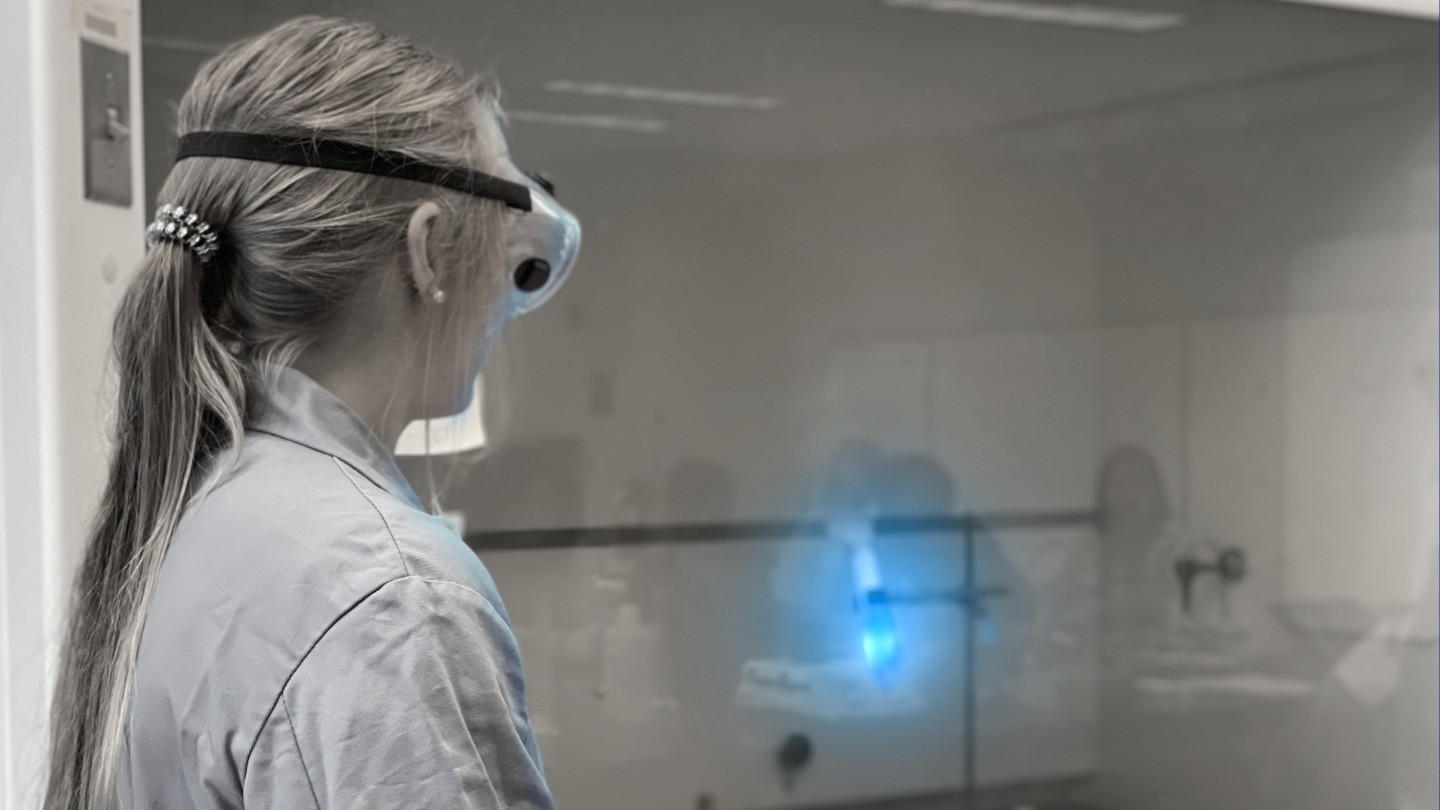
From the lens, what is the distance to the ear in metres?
0.75

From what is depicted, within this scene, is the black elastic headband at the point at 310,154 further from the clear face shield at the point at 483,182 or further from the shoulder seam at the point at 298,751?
the shoulder seam at the point at 298,751

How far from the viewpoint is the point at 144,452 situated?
73cm

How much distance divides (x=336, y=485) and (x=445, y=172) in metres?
0.20

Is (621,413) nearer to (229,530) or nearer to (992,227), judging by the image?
(992,227)

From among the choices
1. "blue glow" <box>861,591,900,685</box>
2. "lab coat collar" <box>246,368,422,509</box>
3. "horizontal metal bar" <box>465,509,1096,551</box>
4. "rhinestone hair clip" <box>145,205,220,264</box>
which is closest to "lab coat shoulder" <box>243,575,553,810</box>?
"lab coat collar" <box>246,368,422,509</box>

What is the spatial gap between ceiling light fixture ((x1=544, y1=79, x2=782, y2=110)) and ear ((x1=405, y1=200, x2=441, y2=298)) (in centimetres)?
74

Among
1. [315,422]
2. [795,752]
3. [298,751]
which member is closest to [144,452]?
[315,422]

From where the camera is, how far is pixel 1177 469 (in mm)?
1822

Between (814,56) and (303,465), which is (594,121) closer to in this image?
(814,56)

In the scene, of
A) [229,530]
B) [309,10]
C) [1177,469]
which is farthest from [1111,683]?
[229,530]

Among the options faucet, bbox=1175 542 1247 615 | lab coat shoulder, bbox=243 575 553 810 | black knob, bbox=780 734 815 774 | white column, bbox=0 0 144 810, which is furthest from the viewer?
faucet, bbox=1175 542 1247 615

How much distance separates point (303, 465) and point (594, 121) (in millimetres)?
869

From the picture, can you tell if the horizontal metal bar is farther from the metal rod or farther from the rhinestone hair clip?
the rhinestone hair clip

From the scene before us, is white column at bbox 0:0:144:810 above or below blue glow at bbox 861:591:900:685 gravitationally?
above
